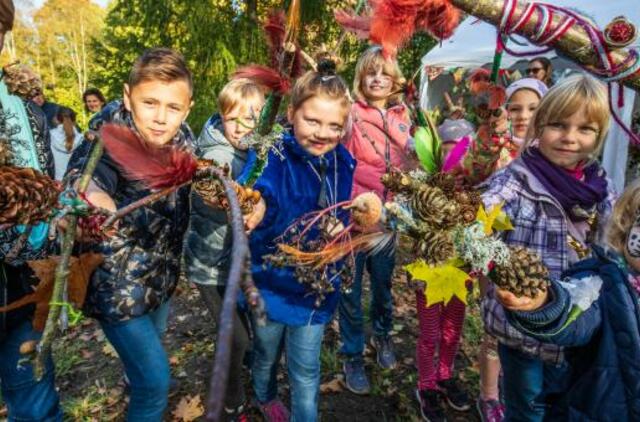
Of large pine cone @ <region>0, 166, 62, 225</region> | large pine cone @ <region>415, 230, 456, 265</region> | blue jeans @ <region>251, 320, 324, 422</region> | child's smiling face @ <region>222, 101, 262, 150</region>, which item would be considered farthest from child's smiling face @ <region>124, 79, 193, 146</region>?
large pine cone @ <region>415, 230, 456, 265</region>

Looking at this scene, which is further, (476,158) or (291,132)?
(291,132)

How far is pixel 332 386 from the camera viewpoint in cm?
296

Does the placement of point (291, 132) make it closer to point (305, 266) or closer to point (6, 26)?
point (305, 266)

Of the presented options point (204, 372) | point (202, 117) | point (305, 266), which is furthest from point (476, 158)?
point (202, 117)

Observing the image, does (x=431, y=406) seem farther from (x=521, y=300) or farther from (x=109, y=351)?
(x=109, y=351)

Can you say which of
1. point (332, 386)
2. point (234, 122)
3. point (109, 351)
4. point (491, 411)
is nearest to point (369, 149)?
point (234, 122)

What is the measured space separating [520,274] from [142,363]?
5.10 feet

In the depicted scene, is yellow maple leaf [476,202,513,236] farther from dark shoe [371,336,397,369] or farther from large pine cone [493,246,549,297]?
dark shoe [371,336,397,369]

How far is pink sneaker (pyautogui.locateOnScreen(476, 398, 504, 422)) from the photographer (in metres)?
2.50

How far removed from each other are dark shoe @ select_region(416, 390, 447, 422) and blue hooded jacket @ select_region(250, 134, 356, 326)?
1120mm

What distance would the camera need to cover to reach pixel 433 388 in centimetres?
267

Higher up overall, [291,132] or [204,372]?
[291,132]

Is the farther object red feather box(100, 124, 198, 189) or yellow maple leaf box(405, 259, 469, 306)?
red feather box(100, 124, 198, 189)

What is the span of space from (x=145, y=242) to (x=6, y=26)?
91cm
